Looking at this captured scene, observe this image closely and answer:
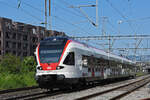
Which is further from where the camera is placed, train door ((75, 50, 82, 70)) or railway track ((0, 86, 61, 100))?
train door ((75, 50, 82, 70))

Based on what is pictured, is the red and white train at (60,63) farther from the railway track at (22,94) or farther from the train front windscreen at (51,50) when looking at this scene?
the railway track at (22,94)

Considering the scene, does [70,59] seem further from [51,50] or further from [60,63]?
[51,50]

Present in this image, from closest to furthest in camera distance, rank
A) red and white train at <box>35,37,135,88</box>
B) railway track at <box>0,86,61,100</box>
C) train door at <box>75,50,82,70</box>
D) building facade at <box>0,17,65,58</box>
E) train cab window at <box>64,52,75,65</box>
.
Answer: railway track at <box>0,86,61,100</box> < red and white train at <box>35,37,135,88</box> < train cab window at <box>64,52,75,65</box> < train door at <box>75,50,82,70</box> < building facade at <box>0,17,65,58</box>

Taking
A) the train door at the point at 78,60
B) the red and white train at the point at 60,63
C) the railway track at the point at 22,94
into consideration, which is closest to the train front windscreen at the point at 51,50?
the red and white train at the point at 60,63

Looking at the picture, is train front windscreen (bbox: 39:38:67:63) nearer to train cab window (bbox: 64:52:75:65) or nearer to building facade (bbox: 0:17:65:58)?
train cab window (bbox: 64:52:75:65)

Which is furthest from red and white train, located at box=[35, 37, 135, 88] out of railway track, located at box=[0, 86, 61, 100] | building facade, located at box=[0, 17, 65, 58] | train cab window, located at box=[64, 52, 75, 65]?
building facade, located at box=[0, 17, 65, 58]

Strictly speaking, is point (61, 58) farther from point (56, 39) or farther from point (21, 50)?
point (21, 50)

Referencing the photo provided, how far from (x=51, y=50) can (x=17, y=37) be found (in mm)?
69066

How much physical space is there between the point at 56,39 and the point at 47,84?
298cm

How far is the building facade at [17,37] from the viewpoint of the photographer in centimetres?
7919

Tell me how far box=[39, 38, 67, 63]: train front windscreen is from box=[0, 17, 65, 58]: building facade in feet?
189

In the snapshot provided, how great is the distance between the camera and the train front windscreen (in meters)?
18.0

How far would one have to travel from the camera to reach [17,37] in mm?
85625

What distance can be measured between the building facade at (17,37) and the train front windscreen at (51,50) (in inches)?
2265
